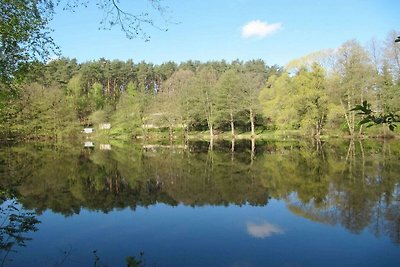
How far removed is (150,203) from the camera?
614 inches

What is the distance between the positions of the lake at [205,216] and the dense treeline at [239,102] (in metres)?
18.9

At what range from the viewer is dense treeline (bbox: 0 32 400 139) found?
42812 mm

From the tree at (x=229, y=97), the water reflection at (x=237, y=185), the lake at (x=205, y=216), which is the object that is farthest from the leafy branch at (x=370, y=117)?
the tree at (x=229, y=97)

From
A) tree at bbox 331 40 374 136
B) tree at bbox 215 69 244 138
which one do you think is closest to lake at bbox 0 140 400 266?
tree at bbox 331 40 374 136

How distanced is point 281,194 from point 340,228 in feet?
17.0

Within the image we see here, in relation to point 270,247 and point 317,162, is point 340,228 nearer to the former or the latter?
point 270,247

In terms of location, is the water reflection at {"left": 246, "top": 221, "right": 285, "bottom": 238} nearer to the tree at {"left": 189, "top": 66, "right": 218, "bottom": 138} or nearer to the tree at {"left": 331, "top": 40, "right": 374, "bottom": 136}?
the tree at {"left": 331, "top": 40, "right": 374, "bottom": 136}

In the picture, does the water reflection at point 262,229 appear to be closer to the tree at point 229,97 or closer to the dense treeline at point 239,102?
the dense treeline at point 239,102

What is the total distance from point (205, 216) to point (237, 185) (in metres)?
5.15

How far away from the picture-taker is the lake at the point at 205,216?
941 cm

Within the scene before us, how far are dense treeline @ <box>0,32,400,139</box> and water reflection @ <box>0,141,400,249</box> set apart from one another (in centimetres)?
1455

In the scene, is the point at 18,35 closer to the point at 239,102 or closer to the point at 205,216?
the point at 205,216

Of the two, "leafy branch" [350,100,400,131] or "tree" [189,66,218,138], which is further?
"tree" [189,66,218,138]

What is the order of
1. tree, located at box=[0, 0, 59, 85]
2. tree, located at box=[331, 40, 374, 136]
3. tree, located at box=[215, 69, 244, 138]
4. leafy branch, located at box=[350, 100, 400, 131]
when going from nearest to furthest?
leafy branch, located at box=[350, 100, 400, 131] → tree, located at box=[0, 0, 59, 85] → tree, located at box=[331, 40, 374, 136] → tree, located at box=[215, 69, 244, 138]
